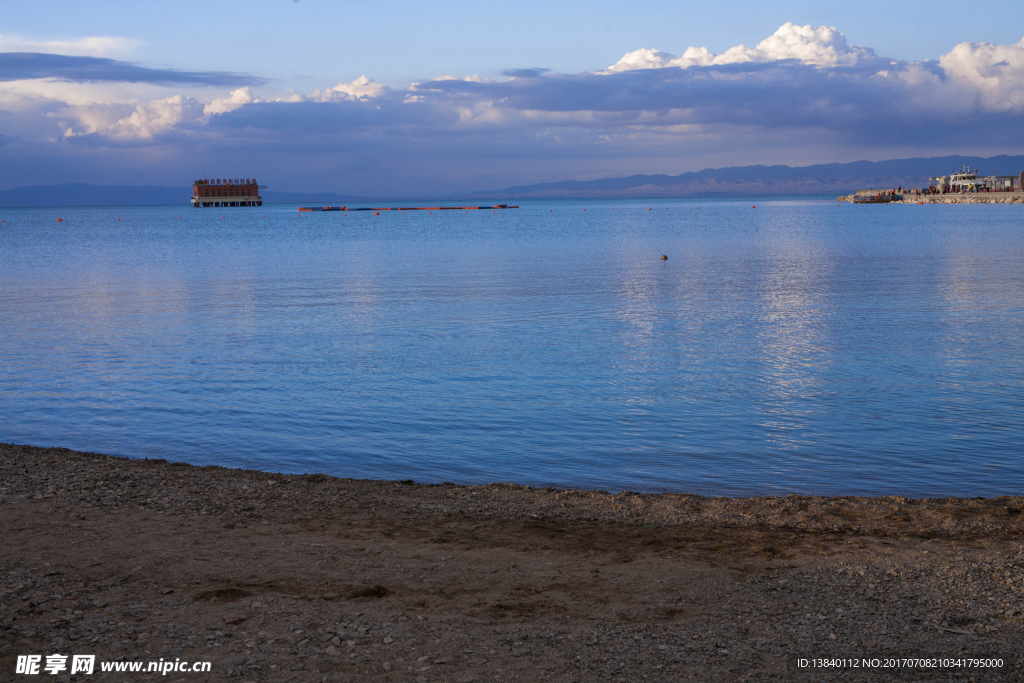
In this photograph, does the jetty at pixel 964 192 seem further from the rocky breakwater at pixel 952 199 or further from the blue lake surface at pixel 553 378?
the blue lake surface at pixel 553 378

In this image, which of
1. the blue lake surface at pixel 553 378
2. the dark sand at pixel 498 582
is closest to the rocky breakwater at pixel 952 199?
the blue lake surface at pixel 553 378

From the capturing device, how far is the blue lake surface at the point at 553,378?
12.0m

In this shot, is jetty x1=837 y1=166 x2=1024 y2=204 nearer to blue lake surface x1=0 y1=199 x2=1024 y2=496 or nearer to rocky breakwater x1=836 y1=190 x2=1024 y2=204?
rocky breakwater x1=836 y1=190 x2=1024 y2=204

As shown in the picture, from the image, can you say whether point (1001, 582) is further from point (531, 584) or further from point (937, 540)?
point (531, 584)

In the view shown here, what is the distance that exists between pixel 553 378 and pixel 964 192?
18125 centimetres

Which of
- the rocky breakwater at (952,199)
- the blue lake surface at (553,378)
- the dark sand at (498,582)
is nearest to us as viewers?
the dark sand at (498,582)

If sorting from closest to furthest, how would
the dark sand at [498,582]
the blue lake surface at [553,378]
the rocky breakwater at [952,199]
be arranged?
1. the dark sand at [498,582]
2. the blue lake surface at [553,378]
3. the rocky breakwater at [952,199]

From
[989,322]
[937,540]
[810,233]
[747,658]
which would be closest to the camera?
[747,658]

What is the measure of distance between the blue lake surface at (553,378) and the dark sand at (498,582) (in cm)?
195

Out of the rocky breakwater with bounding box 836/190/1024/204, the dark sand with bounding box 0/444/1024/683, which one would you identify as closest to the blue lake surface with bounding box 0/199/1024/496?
the dark sand with bounding box 0/444/1024/683

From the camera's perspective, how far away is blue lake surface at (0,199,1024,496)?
12.0 m

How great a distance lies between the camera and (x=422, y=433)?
13422 mm

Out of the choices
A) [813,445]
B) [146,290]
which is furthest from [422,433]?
[146,290]

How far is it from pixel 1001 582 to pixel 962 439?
246 inches
